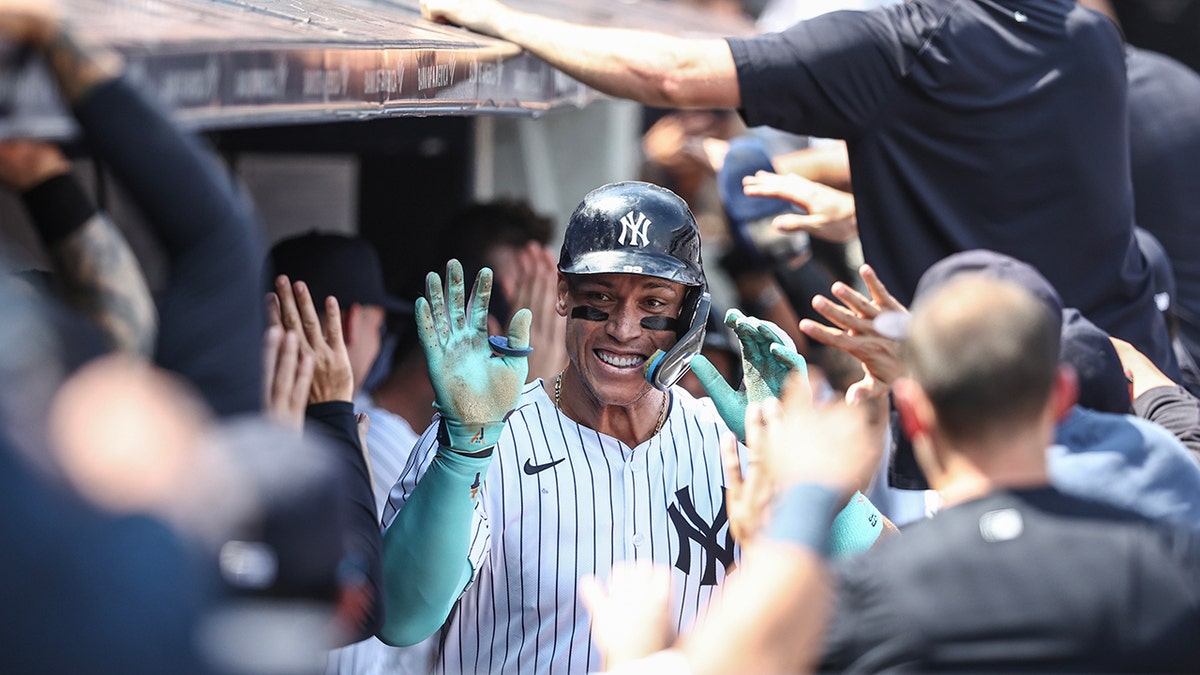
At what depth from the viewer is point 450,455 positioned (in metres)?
2.70

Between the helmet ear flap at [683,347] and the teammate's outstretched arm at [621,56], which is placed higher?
the teammate's outstretched arm at [621,56]

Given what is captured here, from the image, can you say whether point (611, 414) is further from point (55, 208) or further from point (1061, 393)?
point (55, 208)

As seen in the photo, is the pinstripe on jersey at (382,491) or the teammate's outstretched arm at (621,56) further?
the pinstripe on jersey at (382,491)

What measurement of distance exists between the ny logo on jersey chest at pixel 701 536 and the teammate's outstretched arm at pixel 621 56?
96cm

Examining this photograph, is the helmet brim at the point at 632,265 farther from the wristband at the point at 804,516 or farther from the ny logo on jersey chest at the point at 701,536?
the wristband at the point at 804,516

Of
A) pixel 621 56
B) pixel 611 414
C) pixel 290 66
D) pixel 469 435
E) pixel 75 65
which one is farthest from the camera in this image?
pixel 621 56

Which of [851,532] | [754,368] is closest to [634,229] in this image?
[754,368]

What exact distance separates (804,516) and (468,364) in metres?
0.96

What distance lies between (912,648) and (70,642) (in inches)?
39.0

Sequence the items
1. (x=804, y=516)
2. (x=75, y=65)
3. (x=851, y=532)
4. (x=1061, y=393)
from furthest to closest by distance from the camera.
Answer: (x=851, y=532)
(x=1061, y=393)
(x=804, y=516)
(x=75, y=65)

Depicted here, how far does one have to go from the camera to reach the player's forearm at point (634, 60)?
341 centimetres

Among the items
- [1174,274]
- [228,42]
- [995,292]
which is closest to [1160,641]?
[995,292]

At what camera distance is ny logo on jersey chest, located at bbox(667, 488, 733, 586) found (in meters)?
2.93

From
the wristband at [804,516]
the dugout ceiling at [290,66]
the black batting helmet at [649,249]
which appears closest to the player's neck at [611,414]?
the black batting helmet at [649,249]
